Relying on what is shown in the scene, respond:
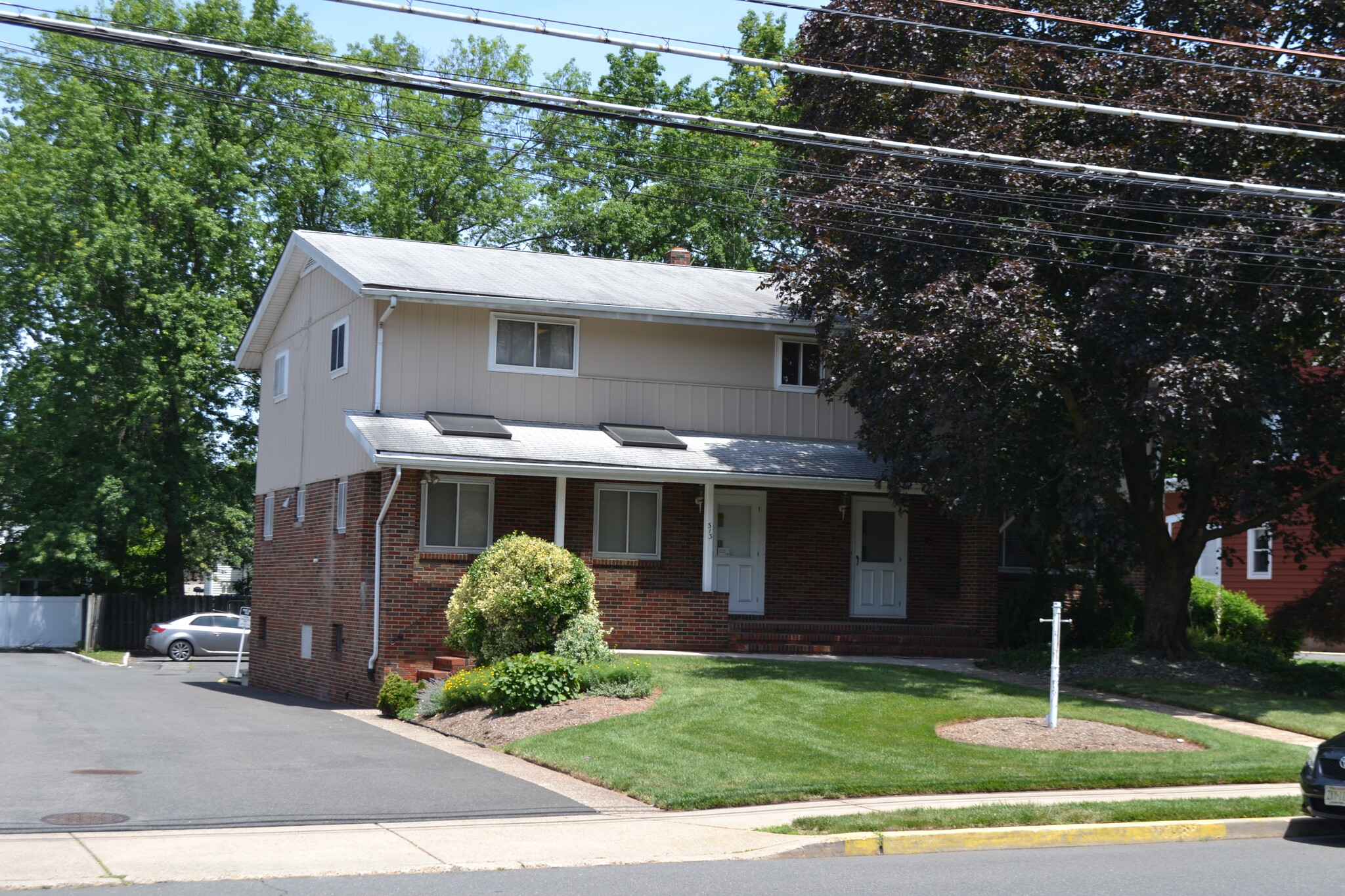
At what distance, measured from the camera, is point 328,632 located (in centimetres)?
2311

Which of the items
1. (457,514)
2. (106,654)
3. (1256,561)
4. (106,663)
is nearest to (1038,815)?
(457,514)

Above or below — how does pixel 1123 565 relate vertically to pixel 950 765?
Result: above

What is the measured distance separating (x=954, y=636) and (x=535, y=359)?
348 inches

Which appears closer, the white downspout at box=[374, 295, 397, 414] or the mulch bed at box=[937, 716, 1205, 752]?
the mulch bed at box=[937, 716, 1205, 752]

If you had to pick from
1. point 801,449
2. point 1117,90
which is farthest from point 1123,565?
point 1117,90

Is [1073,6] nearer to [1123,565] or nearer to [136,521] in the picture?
[1123,565]

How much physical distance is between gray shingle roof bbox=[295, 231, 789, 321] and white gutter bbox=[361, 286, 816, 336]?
9 cm

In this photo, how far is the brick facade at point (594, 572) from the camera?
67.2ft

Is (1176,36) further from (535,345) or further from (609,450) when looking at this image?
(535,345)

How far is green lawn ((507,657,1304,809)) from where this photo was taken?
40.9 feet

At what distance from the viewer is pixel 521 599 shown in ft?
58.7

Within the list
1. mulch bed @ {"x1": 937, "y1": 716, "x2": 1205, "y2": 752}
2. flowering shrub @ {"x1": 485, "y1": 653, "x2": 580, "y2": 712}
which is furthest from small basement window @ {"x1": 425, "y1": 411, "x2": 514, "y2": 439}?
mulch bed @ {"x1": 937, "y1": 716, "x2": 1205, "y2": 752}

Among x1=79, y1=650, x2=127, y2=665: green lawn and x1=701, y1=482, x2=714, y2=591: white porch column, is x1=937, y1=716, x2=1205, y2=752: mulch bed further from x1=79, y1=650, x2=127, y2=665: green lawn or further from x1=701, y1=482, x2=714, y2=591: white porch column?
x1=79, y1=650, x2=127, y2=665: green lawn

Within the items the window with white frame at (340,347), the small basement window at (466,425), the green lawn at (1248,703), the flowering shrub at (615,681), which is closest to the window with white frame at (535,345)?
the small basement window at (466,425)
